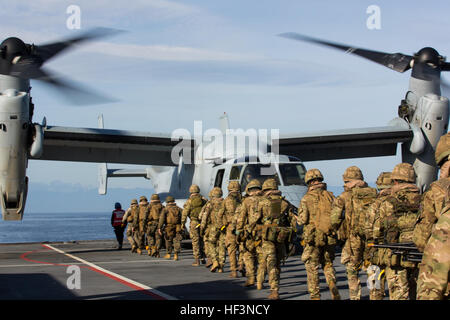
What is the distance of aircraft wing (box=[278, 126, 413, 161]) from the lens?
1850cm

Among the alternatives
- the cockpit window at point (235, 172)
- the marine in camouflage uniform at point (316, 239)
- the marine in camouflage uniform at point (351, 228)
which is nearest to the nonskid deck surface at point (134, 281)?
the marine in camouflage uniform at point (316, 239)

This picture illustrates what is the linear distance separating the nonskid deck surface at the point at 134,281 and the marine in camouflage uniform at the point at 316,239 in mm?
653

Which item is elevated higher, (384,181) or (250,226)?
(384,181)

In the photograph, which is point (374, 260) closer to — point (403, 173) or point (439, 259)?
point (403, 173)

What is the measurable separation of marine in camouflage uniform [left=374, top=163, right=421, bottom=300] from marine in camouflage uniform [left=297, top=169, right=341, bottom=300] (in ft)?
4.03

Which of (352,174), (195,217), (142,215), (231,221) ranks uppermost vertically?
(352,174)

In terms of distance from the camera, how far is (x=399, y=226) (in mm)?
6406

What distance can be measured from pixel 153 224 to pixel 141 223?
110cm

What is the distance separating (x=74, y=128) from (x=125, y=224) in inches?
147

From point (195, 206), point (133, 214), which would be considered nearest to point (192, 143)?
point (133, 214)

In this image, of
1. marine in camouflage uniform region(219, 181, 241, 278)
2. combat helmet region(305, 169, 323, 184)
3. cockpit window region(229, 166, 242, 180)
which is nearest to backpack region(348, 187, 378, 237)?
combat helmet region(305, 169, 323, 184)

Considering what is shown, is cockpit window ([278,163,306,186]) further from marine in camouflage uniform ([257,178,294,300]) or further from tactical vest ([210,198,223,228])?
marine in camouflage uniform ([257,178,294,300])
